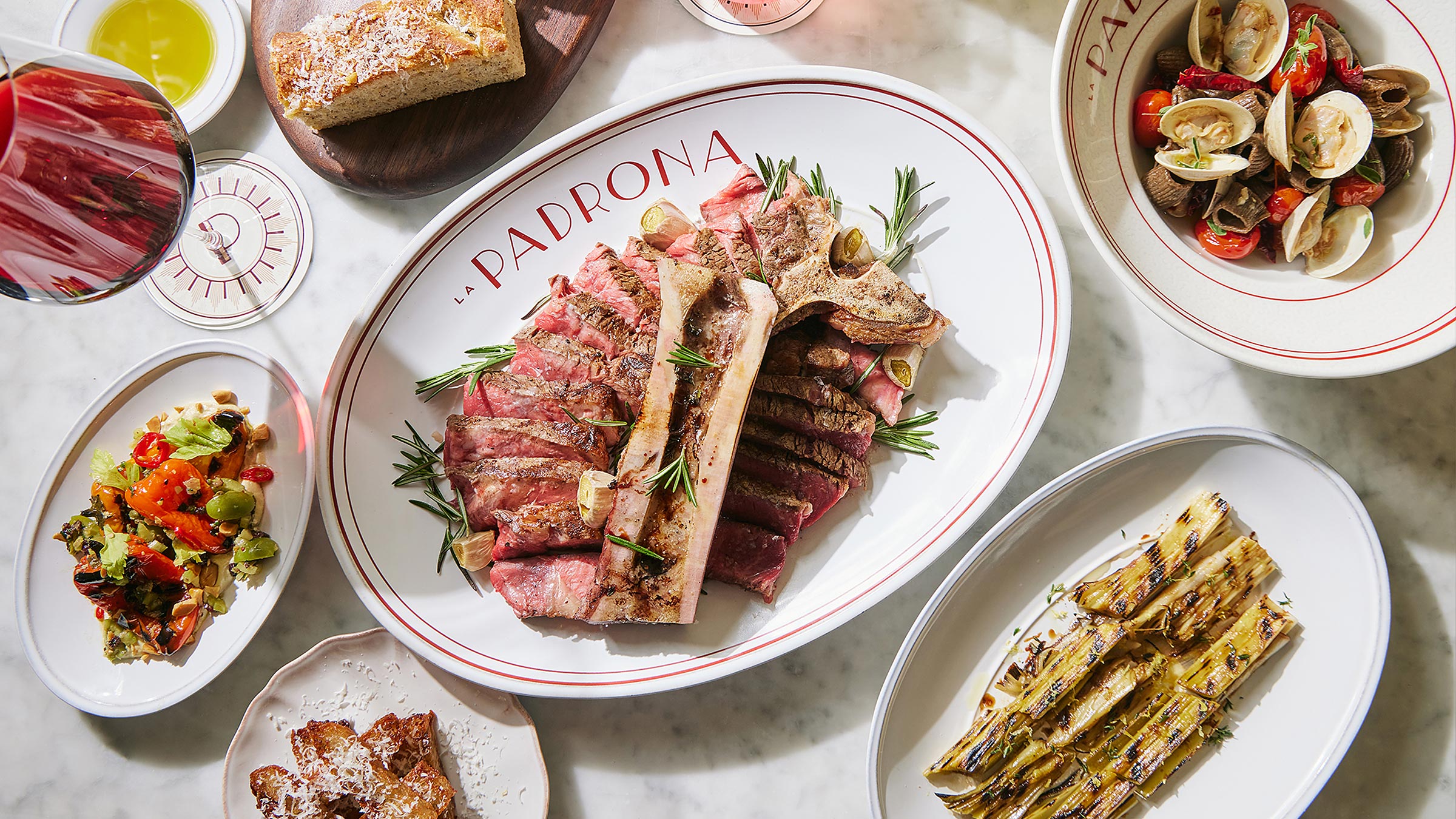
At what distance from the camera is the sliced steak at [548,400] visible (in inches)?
92.3

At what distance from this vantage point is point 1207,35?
2256mm

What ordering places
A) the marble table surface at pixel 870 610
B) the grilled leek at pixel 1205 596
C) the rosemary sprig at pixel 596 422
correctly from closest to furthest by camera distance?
the rosemary sprig at pixel 596 422
the grilled leek at pixel 1205 596
the marble table surface at pixel 870 610

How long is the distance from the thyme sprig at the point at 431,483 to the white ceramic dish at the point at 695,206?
4 cm

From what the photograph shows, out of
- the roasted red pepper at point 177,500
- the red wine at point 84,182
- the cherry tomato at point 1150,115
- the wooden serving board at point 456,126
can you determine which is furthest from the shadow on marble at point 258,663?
the cherry tomato at point 1150,115

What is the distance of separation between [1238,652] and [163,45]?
3954 millimetres

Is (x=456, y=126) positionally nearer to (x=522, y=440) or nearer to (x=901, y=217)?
(x=522, y=440)

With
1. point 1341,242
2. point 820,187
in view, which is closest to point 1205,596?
point 1341,242

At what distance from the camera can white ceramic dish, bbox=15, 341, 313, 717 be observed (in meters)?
2.60

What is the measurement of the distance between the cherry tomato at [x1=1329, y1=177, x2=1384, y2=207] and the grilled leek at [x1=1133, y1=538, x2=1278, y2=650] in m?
0.99

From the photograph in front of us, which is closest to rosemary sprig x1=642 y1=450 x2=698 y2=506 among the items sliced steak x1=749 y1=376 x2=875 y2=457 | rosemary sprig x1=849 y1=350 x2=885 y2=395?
sliced steak x1=749 y1=376 x2=875 y2=457

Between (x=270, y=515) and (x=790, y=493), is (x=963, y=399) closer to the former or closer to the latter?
(x=790, y=493)

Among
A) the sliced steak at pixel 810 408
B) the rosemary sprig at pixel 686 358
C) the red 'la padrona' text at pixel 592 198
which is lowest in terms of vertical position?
the sliced steak at pixel 810 408

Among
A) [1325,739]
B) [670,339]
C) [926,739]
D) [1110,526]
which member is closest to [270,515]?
[670,339]

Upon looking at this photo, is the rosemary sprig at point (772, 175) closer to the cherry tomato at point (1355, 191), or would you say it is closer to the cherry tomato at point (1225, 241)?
the cherry tomato at point (1225, 241)
